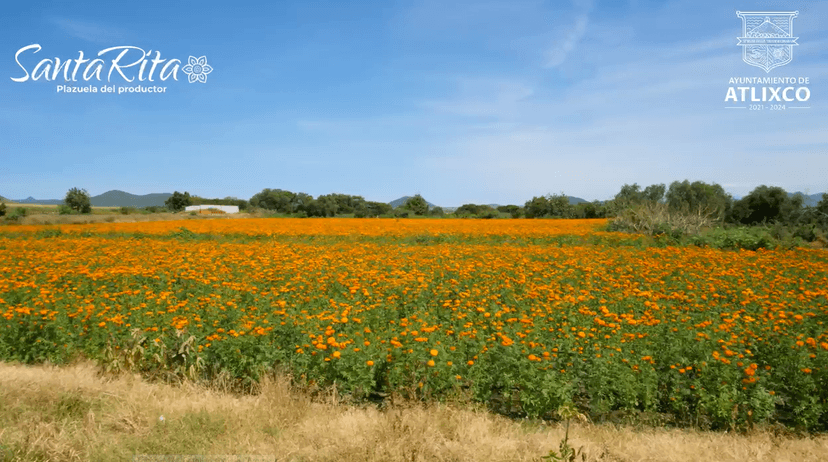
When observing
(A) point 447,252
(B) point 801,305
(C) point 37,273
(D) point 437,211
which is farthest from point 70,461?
(D) point 437,211

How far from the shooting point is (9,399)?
4621mm

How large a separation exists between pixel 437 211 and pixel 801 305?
60866mm

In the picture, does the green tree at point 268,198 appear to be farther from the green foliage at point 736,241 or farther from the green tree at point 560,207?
the green foliage at point 736,241

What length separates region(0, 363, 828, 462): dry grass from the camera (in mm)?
3845

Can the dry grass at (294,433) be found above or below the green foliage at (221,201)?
below

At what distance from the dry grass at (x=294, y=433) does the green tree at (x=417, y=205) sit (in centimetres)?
5915

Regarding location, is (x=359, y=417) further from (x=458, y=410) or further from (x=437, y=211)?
(x=437, y=211)

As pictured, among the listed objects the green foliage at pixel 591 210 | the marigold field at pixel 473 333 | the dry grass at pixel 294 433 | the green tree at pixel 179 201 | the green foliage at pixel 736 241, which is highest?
the green tree at pixel 179 201

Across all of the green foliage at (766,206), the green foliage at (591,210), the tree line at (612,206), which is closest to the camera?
the tree line at (612,206)

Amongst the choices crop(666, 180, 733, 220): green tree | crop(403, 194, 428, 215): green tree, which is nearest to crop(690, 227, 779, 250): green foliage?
crop(666, 180, 733, 220): green tree

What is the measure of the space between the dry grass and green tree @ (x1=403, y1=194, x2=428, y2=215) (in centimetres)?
5915

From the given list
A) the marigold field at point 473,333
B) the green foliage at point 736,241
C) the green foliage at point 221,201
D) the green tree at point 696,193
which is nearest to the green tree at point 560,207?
the green tree at point 696,193

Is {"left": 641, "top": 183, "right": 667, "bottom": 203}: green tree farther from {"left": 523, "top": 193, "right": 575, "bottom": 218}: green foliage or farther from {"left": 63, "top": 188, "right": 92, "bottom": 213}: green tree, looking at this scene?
{"left": 63, "top": 188, "right": 92, "bottom": 213}: green tree

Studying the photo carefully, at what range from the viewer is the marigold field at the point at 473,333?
4.77m
